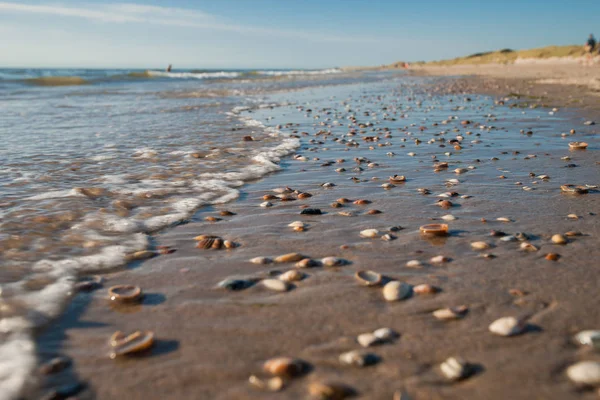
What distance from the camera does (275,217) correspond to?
4227mm

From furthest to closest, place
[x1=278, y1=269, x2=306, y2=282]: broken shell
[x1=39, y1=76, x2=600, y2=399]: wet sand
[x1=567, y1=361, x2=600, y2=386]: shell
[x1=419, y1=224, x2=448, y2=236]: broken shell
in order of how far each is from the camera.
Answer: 1. [x1=419, y1=224, x2=448, y2=236]: broken shell
2. [x1=278, y1=269, x2=306, y2=282]: broken shell
3. [x1=39, y1=76, x2=600, y2=399]: wet sand
4. [x1=567, y1=361, x2=600, y2=386]: shell

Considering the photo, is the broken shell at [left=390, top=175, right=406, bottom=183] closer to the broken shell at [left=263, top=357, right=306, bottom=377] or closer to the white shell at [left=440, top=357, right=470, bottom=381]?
the white shell at [left=440, top=357, right=470, bottom=381]

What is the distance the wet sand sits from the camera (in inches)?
75.4

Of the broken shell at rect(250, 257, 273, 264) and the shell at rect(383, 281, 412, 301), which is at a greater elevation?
the shell at rect(383, 281, 412, 301)

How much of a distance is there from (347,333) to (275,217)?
208 cm

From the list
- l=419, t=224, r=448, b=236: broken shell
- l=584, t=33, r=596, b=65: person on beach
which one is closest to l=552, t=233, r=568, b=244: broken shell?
l=419, t=224, r=448, b=236: broken shell

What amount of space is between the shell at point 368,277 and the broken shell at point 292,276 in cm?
35

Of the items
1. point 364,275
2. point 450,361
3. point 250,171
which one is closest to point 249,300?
point 364,275

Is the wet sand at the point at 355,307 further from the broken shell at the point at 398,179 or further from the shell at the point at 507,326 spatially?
the broken shell at the point at 398,179

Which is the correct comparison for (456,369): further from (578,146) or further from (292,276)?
(578,146)

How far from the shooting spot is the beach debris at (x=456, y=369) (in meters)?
1.88

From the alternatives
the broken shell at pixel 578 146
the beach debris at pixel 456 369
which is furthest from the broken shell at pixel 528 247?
the broken shell at pixel 578 146

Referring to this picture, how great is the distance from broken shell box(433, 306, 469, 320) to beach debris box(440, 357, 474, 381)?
0.39 meters

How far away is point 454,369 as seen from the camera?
191 cm
